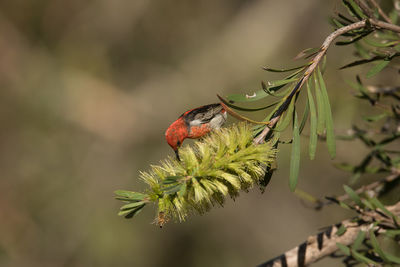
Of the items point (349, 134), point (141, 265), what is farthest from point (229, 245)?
point (349, 134)

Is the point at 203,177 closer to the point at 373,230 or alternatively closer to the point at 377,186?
the point at 373,230

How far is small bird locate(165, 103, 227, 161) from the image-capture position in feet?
2.90

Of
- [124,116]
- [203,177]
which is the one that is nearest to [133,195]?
[203,177]

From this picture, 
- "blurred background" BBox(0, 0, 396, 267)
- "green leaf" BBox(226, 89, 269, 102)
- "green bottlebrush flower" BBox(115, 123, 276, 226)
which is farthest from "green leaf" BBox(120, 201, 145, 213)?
"blurred background" BBox(0, 0, 396, 267)

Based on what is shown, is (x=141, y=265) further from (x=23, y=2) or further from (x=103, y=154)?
(x=23, y=2)

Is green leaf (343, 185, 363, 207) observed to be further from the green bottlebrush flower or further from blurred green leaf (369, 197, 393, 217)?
the green bottlebrush flower

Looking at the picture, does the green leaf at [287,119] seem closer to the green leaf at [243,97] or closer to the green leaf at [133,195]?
the green leaf at [243,97]

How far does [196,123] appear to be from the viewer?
2.95 ft

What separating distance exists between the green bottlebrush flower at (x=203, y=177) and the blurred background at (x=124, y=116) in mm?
2217

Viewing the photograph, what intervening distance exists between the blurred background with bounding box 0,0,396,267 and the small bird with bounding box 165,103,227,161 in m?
2.00

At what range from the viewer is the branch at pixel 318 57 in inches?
25.4

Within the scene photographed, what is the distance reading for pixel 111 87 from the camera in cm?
373

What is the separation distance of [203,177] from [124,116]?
10.4 feet

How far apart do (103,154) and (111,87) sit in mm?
682
